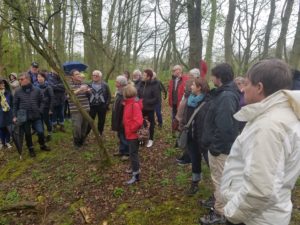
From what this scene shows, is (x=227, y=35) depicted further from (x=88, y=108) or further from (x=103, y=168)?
(x=103, y=168)

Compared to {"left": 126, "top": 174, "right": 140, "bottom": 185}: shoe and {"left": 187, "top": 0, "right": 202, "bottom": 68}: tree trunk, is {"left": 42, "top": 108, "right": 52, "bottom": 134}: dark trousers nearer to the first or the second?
{"left": 126, "top": 174, "right": 140, "bottom": 185}: shoe

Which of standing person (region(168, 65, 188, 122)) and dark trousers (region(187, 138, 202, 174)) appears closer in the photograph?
dark trousers (region(187, 138, 202, 174))

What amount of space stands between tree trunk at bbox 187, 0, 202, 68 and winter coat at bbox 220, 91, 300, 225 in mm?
6402

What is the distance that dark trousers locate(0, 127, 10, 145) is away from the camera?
339 inches

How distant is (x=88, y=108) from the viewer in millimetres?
7980

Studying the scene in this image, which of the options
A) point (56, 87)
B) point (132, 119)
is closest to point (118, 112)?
point (132, 119)

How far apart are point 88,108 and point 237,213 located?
21.0ft

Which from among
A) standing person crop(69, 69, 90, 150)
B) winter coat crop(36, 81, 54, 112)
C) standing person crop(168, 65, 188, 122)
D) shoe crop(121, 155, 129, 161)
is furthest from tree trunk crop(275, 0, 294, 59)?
winter coat crop(36, 81, 54, 112)

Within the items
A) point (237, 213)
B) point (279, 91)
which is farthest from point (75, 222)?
point (279, 91)

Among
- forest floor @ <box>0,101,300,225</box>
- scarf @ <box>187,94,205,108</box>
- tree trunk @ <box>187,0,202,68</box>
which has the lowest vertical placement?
forest floor @ <box>0,101,300,225</box>

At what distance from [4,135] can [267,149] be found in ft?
27.7

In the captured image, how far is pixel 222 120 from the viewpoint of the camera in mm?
3717

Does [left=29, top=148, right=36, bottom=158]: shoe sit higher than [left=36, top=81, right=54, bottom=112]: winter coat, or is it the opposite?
[left=36, top=81, right=54, bottom=112]: winter coat

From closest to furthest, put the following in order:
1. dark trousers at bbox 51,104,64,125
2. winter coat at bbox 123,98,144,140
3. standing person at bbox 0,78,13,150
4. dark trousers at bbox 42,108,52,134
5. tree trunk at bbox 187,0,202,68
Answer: winter coat at bbox 123,98,144,140, tree trunk at bbox 187,0,202,68, standing person at bbox 0,78,13,150, dark trousers at bbox 42,108,52,134, dark trousers at bbox 51,104,64,125
